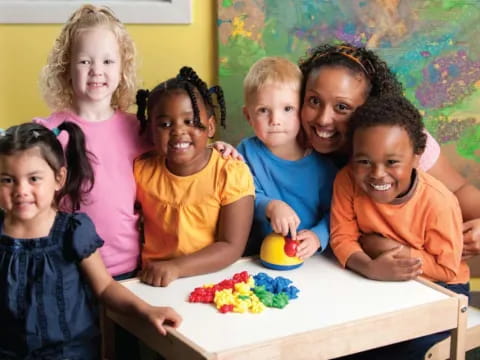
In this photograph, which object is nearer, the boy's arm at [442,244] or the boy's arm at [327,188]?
the boy's arm at [442,244]

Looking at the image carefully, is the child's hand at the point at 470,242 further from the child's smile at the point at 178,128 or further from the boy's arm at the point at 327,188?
the child's smile at the point at 178,128

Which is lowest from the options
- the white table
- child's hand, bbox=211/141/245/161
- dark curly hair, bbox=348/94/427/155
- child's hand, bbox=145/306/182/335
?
the white table

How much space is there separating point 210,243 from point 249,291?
0.25 m

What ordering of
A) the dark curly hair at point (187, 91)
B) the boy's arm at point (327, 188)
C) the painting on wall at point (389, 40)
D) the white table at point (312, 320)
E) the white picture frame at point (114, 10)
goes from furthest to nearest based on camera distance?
the painting on wall at point (389, 40) → the white picture frame at point (114, 10) → the boy's arm at point (327, 188) → the dark curly hair at point (187, 91) → the white table at point (312, 320)

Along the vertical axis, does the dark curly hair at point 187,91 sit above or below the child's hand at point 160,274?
above

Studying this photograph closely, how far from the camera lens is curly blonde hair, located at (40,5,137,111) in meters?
1.77

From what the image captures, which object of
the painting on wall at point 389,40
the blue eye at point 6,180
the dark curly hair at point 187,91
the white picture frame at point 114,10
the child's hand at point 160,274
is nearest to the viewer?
the blue eye at point 6,180

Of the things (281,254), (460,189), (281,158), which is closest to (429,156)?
(460,189)

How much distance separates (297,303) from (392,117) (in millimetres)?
495

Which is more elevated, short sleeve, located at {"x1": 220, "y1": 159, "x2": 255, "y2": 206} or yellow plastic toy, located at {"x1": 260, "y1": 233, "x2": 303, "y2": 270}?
short sleeve, located at {"x1": 220, "y1": 159, "x2": 255, "y2": 206}

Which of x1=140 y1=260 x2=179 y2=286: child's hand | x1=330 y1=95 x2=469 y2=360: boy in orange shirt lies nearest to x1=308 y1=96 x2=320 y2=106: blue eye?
x1=330 y1=95 x2=469 y2=360: boy in orange shirt

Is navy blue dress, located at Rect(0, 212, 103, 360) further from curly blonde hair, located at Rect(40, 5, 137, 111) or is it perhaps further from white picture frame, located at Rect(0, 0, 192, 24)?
white picture frame, located at Rect(0, 0, 192, 24)

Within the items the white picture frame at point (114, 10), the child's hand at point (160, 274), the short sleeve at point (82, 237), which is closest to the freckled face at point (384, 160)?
the child's hand at point (160, 274)

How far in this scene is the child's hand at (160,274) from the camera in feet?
5.00
